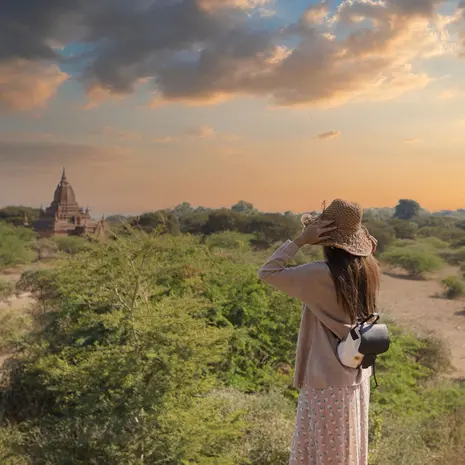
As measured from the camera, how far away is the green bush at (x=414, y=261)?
110 ft

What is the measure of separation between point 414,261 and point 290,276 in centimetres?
3359

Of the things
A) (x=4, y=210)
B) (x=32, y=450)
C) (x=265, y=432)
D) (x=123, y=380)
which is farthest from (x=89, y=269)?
(x=4, y=210)

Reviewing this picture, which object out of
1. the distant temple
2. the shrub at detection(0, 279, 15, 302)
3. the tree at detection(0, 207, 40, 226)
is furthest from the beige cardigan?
the tree at detection(0, 207, 40, 226)

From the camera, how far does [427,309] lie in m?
24.1

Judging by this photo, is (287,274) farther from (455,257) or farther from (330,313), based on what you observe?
(455,257)

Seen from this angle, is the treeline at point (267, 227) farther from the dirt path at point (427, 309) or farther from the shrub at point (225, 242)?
the dirt path at point (427, 309)

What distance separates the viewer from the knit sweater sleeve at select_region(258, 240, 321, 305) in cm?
218

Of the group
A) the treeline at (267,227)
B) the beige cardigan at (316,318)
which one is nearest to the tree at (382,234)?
the treeline at (267,227)

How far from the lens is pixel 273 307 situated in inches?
347

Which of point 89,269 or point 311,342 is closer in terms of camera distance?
point 311,342

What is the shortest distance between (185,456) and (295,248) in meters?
2.71

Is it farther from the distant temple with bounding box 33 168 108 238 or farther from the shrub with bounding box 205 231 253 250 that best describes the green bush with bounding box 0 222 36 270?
the shrub with bounding box 205 231 253 250

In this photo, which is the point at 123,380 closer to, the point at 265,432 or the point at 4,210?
the point at 265,432

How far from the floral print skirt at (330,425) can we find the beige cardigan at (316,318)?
56 millimetres
